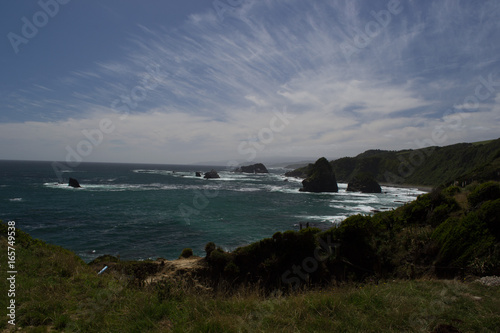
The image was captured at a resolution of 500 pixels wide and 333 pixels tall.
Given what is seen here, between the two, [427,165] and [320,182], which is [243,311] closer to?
[320,182]

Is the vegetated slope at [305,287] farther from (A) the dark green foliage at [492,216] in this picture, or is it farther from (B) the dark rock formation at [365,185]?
(B) the dark rock formation at [365,185]

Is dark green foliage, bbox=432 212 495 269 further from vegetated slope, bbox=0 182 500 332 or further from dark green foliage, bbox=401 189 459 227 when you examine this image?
dark green foliage, bbox=401 189 459 227

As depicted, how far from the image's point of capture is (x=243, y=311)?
5.18 m

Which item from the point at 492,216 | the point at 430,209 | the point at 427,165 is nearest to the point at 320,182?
the point at 427,165

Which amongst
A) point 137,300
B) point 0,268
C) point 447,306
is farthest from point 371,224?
point 0,268

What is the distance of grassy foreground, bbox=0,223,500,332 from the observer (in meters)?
4.49

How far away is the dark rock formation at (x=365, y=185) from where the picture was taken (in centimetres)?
8345

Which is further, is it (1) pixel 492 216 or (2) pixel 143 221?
(2) pixel 143 221

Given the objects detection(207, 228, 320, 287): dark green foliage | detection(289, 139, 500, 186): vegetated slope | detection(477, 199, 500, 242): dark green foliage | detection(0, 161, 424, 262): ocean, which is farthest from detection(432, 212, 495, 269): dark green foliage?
detection(289, 139, 500, 186): vegetated slope

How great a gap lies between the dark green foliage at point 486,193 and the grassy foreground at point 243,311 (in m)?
9.48

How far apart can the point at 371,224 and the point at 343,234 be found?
1.94m

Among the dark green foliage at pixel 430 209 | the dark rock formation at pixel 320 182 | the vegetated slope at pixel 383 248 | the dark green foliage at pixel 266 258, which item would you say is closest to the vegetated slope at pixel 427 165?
the dark rock formation at pixel 320 182

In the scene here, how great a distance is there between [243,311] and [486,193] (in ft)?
52.2

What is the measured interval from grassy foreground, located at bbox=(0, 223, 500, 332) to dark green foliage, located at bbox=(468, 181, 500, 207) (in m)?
9.48
